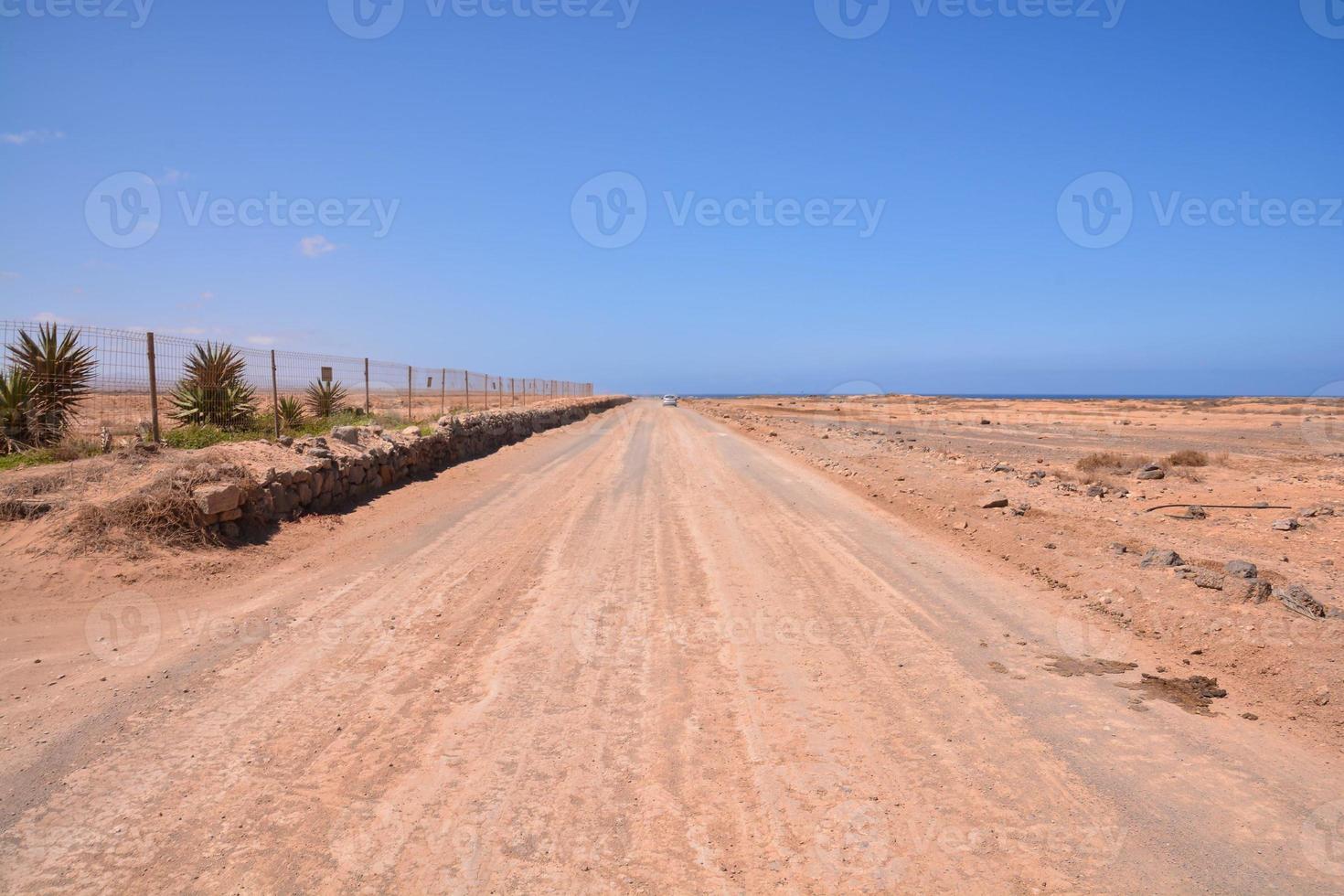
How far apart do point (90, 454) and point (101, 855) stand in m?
8.70

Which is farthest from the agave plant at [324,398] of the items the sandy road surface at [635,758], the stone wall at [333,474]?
the sandy road surface at [635,758]

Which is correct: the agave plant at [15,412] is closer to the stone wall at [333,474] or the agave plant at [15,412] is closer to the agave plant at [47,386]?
the agave plant at [47,386]

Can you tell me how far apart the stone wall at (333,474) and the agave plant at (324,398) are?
315cm

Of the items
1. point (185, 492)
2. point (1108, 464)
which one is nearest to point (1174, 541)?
point (1108, 464)

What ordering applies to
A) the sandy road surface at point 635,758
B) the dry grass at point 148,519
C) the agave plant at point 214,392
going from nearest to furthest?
the sandy road surface at point 635,758 → the dry grass at point 148,519 → the agave plant at point 214,392

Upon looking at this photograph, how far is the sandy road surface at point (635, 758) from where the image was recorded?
10.2 ft

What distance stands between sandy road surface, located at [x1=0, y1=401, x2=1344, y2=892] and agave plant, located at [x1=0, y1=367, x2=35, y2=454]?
6314mm

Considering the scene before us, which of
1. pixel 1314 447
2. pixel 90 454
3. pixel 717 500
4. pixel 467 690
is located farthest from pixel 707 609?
pixel 1314 447

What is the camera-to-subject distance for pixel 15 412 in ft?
34.2

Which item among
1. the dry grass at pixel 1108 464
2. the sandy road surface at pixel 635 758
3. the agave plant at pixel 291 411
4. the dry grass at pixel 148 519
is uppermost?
the agave plant at pixel 291 411

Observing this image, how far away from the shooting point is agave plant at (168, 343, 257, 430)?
543 inches

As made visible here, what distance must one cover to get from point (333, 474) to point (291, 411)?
6650mm

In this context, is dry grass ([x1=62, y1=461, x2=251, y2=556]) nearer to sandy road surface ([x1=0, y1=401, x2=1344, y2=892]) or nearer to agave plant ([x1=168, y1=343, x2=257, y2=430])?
sandy road surface ([x1=0, y1=401, x2=1344, y2=892])

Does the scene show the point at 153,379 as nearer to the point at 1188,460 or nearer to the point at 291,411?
the point at 291,411
